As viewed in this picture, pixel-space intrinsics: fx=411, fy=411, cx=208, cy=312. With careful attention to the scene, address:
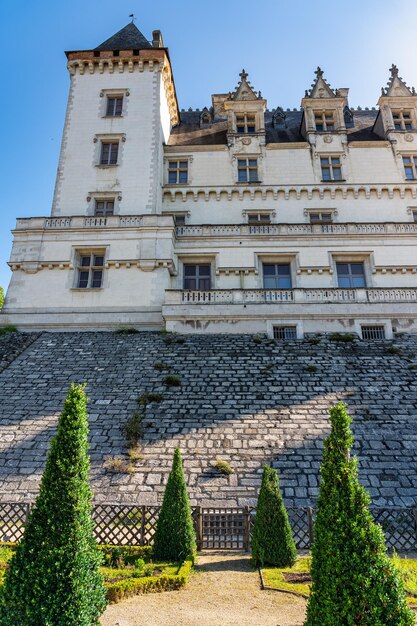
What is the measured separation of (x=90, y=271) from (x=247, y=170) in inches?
523

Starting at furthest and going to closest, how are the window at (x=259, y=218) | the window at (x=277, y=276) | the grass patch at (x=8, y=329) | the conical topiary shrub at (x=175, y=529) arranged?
the window at (x=259, y=218)
the window at (x=277, y=276)
the grass patch at (x=8, y=329)
the conical topiary shrub at (x=175, y=529)

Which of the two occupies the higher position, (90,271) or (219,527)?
(90,271)

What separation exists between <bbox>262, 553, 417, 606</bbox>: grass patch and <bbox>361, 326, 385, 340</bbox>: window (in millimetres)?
13286

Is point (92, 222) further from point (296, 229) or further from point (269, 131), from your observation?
point (269, 131)

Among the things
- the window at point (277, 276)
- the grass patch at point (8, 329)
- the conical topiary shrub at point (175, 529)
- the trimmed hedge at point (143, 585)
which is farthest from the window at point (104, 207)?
the trimmed hedge at point (143, 585)

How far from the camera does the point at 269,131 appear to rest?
3300cm

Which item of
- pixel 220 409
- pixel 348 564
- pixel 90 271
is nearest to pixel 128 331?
pixel 90 271

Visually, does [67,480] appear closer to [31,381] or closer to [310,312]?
[31,381]

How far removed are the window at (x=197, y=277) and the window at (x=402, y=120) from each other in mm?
18173

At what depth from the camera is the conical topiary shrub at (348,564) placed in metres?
4.49

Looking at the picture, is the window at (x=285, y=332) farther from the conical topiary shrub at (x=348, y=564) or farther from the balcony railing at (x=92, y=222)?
the conical topiary shrub at (x=348, y=564)

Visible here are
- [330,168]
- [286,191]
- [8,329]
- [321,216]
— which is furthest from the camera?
[330,168]

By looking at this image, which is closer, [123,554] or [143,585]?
[143,585]

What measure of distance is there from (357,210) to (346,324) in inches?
406
